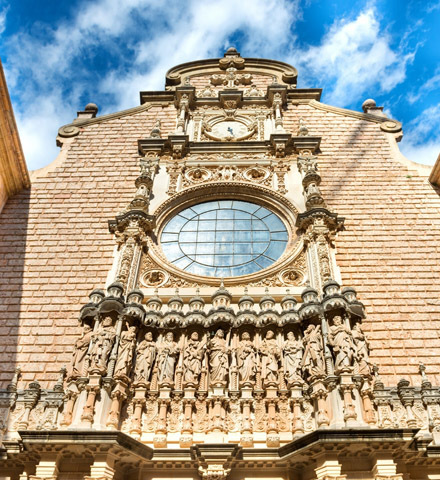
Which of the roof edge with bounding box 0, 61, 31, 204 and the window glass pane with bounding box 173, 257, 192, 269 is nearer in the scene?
the window glass pane with bounding box 173, 257, 192, 269

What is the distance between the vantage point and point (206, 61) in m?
18.7

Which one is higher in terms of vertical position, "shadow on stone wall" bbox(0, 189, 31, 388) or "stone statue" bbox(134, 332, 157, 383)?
"shadow on stone wall" bbox(0, 189, 31, 388)

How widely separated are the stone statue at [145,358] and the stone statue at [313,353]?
268 cm

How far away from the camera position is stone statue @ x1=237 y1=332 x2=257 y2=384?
9.27 meters

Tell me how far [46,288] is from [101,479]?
504cm

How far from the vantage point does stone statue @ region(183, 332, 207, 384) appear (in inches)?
365

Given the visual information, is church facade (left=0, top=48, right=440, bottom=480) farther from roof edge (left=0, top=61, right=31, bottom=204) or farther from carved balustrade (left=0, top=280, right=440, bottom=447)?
roof edge (left=0, top=61, right=31, bottom=204)

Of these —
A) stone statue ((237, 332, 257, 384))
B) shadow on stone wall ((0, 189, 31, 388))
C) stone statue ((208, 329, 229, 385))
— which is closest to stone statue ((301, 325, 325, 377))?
stone statue ((237, 332, 257, 384))

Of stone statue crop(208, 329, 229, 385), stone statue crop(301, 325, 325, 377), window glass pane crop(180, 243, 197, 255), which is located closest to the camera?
stone statue crop(301, 325, 325, 377)

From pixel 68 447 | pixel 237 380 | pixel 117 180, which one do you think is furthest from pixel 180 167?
pixel 68 447

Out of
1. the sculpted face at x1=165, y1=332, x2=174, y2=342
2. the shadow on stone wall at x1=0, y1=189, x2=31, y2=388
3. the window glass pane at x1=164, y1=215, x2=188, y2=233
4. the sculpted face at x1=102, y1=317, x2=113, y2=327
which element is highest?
the window glass pane at x1=164, y1=215, x2=188, y2=233

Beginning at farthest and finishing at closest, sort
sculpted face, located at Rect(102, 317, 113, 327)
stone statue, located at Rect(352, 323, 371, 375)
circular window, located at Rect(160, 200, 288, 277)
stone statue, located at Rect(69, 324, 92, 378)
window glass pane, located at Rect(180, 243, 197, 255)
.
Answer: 1. window glass pane, located at Rect(180, 243, 197, 255)
2. circular window, located at Rect(160, 200, 288, 277)
3. sculpted face, located at Rect(102, 317, 113, 327)
4. stone statue, located at Rect(69, 324, 92, 378)
5. stone statue, located at Rect(352, 323, 371, 375)

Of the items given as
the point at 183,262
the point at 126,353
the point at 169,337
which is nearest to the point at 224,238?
the point at 183,262

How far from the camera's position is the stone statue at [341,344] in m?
8.89
